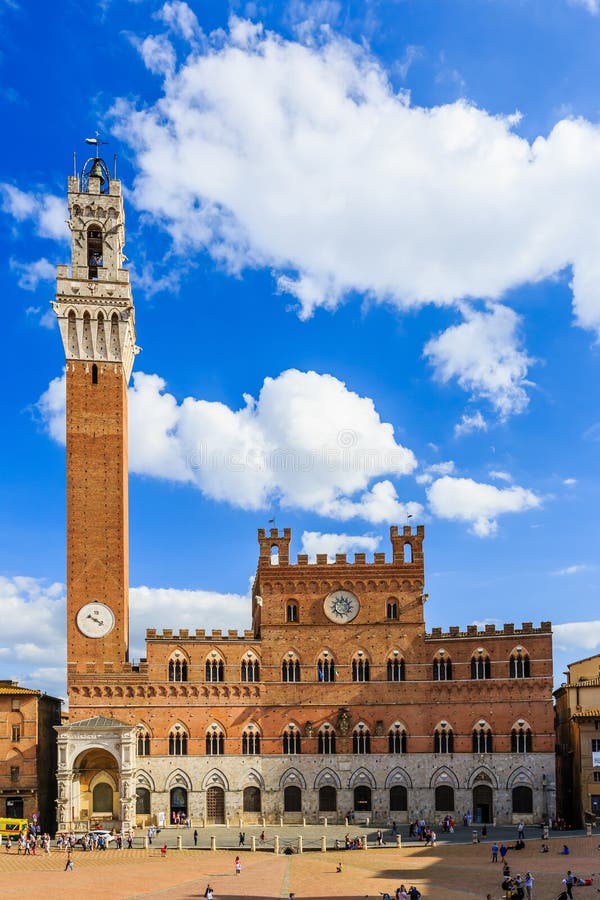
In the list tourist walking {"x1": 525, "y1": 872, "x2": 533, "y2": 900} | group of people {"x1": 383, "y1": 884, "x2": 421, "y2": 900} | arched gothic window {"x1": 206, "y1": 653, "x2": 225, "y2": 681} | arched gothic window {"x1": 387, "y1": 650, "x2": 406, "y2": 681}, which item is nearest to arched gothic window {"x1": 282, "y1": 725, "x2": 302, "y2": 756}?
arched gothic window {"x1": 206, "y1": 653, "x2": 225, "y2": 681}

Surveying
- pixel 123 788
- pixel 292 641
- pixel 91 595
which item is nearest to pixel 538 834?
pixel 292 641

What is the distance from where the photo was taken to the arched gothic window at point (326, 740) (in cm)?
7094

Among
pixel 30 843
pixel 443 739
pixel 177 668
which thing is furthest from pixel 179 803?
pixel 443 739

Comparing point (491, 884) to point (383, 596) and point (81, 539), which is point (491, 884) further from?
point (81, 539)

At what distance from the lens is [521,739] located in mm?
69875

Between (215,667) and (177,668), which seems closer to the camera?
(177,668)

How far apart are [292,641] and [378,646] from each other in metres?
6.45

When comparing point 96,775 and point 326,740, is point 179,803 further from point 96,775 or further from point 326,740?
point 326,740

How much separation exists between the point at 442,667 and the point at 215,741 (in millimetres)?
17527

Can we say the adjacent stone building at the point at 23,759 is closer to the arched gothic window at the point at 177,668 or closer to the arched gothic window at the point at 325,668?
the arched gothic window at the point at 177,668

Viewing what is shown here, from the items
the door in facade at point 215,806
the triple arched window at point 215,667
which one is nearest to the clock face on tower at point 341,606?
the triple arched window at point 215,667

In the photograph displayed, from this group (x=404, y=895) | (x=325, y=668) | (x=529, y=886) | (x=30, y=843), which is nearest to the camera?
(x=404, y=895)

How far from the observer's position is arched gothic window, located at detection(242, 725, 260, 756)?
7038cm

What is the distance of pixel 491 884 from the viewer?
47.4m
